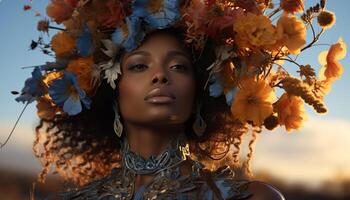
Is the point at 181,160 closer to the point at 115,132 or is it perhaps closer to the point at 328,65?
the point at 115,132

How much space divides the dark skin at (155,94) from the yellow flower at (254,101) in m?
0.30

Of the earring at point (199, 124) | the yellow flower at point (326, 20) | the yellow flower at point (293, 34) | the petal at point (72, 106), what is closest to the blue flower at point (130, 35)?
the petal at point (72, 106)

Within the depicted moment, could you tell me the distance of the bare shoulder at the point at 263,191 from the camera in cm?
463

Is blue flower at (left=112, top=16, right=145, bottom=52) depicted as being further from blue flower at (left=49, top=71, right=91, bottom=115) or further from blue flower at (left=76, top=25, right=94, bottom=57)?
blue flower at (left=49, top=71, right=91, bottom=115)

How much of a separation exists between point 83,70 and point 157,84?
0.55 meters

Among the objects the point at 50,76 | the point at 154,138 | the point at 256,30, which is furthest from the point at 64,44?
the point at 256,30

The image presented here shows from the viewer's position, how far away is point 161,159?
4.93 m

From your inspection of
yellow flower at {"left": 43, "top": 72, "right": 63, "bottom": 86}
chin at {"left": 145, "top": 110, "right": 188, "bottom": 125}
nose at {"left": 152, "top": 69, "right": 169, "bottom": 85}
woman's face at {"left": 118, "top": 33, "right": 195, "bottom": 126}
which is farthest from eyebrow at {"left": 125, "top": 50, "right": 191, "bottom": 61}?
yellow flower at {"left": 43, "top": 72, "right": 63, "bottom": 86}

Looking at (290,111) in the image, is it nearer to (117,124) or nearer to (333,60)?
(333,60)

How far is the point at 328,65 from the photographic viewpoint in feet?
16.7

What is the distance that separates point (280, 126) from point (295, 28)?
0.64 meters

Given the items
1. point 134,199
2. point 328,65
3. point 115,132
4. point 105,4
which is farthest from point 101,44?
point 328,65

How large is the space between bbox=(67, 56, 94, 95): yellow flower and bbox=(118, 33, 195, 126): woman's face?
0.21 m

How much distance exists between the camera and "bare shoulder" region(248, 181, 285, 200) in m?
4.63
